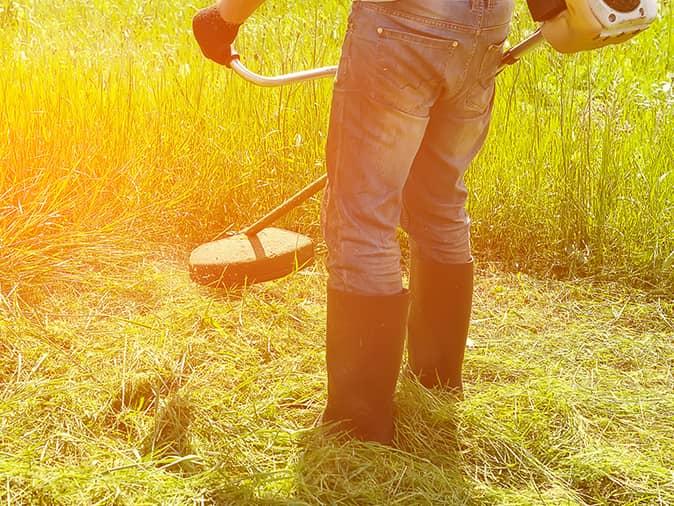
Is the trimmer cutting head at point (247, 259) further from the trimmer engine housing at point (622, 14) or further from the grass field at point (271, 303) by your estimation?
the trimmer engine housing at point (622, 14)

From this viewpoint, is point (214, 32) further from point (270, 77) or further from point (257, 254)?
point (257, 254)

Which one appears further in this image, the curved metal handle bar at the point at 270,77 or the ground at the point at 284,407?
the curved metal handle bar at the point at 270,77

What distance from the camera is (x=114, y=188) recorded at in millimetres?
3598

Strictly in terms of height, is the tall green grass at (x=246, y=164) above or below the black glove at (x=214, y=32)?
below

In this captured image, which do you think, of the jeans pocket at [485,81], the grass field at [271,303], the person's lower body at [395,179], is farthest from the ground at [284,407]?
the jeans pocket at [485,81]

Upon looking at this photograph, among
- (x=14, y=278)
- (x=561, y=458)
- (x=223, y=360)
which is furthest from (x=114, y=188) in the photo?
(x=561, y=458)

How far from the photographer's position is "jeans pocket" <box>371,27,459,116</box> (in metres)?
1.73

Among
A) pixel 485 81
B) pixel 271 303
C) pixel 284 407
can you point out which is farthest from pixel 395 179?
pixel 271 303

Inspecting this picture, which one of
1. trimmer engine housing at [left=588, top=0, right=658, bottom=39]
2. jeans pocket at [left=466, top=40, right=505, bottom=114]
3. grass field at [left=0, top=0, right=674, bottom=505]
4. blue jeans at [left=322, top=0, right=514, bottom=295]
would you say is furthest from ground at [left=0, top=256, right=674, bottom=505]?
trimmer engine housing at [left=588, top=0, right=658, bottom=39]

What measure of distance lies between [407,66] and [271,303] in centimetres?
150

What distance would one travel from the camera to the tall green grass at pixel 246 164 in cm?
335

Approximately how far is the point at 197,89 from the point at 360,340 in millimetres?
2136

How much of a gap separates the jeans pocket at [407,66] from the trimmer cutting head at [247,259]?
56.7 inches

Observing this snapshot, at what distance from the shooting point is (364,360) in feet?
A: 6.64
